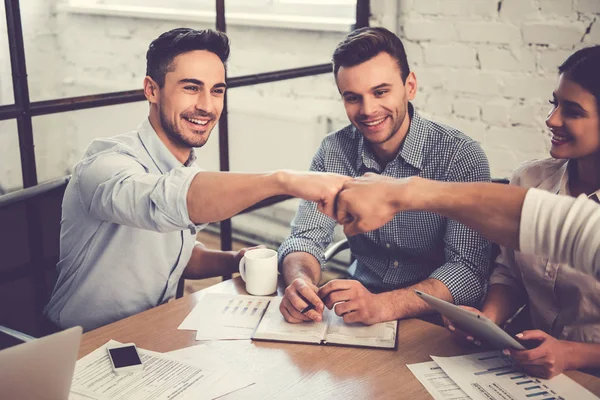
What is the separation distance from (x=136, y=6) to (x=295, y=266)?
118 cm

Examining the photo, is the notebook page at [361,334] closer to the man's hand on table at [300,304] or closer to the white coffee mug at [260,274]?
the man's hand on table at [300,304]

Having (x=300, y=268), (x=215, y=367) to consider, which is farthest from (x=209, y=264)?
(x=215, y=367)

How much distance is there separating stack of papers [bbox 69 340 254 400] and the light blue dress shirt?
0.33 metres

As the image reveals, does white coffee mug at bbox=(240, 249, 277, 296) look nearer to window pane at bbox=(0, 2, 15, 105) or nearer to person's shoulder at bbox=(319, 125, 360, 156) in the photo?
person's shoulder at bbox=(319, 125, 360, 156)

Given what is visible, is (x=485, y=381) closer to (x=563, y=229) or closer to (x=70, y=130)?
(x=563, y=229)

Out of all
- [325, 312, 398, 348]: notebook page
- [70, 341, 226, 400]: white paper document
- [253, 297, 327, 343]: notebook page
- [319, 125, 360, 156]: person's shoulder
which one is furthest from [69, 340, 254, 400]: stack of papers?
[319, 125, 360, 156]: person's shoulder

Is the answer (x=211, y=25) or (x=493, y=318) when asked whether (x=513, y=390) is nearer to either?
(x=493, y=318)

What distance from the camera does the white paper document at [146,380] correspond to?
1202 mm

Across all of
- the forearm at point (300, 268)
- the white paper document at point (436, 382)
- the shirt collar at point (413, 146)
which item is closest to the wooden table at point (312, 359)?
the white paper document at point (436, 382)

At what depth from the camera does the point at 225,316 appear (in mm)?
1513

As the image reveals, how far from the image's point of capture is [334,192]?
1507 millimetres

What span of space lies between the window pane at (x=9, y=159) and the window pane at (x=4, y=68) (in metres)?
0.06

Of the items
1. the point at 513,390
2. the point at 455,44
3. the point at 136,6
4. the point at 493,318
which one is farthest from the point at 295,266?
the point at 455,44

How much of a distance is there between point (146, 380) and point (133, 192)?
0.40 meters
